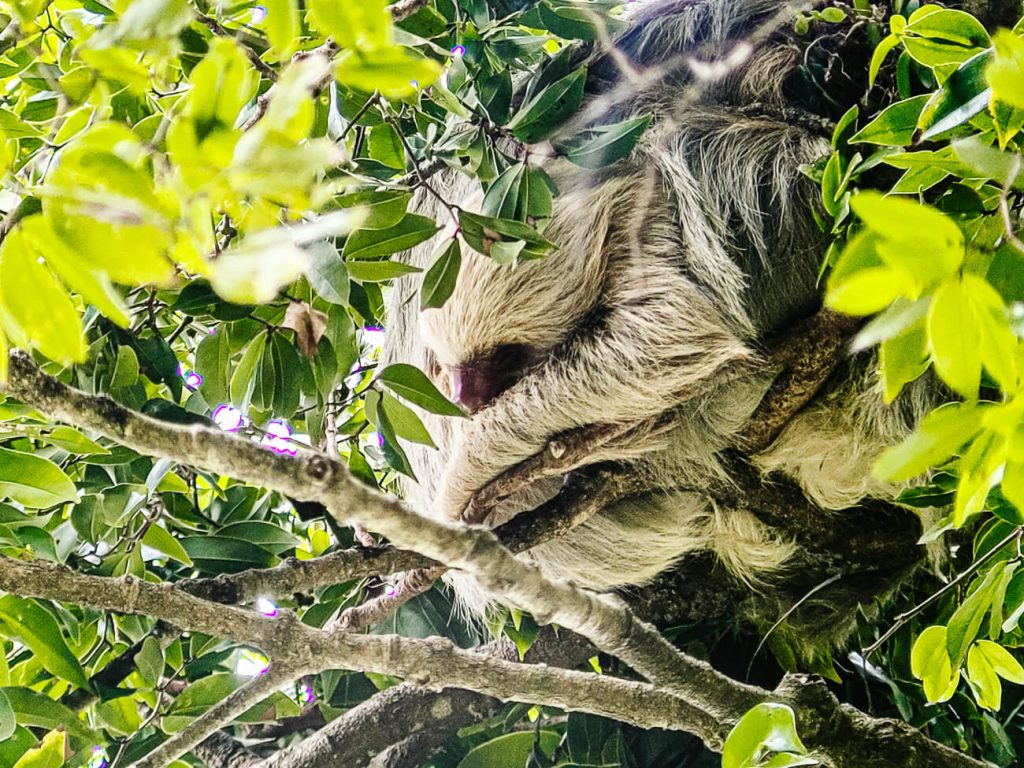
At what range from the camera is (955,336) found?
561mm

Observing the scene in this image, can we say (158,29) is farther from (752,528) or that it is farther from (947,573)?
(947,573)

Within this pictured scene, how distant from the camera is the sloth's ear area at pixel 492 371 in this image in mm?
1749

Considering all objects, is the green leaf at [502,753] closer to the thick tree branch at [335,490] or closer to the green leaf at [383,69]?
the thick tree branch at [335,490]

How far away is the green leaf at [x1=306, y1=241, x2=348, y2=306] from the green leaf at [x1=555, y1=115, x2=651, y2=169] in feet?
1.53

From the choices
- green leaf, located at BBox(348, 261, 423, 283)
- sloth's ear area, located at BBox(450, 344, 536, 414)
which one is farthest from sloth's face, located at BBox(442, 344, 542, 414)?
green leaf, located at BBox(348, 261, 423, 283)

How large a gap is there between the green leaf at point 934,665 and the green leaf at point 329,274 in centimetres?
80

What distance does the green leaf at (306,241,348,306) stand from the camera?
3.51ft

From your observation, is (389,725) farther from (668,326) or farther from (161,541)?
(668,326)

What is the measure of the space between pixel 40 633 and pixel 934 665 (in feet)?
3.72

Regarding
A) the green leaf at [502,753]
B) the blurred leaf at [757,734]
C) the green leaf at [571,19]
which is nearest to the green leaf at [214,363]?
the green leaf at [571,19]

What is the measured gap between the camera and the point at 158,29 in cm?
76

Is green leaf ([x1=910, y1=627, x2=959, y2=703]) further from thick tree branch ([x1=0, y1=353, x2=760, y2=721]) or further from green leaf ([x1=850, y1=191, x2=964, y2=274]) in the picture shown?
green leaf ([x1=850, y1=191, x2=964, y2=274])

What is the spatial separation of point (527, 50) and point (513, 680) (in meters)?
0.91

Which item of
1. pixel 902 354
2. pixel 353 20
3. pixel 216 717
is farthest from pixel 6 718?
pixel 902 354
